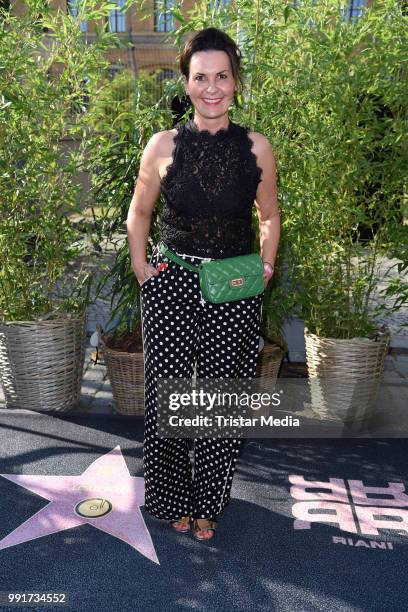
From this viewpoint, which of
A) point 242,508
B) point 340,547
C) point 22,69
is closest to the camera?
point 340,547

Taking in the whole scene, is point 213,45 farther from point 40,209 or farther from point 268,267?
point 40,209

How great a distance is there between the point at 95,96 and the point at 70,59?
203mm

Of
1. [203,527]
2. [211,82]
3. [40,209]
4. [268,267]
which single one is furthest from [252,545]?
[40,209]

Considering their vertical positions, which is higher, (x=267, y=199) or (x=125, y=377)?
(x=267, y=199)

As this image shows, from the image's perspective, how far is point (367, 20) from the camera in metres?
2.70

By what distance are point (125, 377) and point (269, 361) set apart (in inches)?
29.5

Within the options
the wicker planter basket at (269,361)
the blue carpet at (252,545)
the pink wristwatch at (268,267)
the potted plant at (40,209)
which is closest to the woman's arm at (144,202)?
the pink wristwatch at (268,267)

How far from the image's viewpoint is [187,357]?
205 centimetres

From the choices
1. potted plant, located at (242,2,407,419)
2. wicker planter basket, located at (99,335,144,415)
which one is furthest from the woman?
wicker planter basket, located at (99,335,144,415)

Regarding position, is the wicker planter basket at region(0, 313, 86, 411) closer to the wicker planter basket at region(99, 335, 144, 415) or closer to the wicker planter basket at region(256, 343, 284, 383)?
the wicker planter basket at region(99, 335, 144, 415)

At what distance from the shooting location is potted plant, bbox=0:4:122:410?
2713mm

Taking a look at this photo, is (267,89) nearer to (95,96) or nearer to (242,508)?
(95,96)

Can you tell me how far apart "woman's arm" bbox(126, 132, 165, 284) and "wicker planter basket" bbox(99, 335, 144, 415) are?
3.38ft

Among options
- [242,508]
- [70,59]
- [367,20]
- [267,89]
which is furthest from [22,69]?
[242,508]
